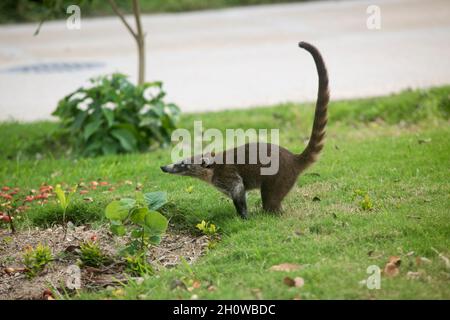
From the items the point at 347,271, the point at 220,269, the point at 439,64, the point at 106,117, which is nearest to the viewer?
the point at 347,271

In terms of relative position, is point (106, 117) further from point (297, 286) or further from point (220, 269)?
point (297, 286)

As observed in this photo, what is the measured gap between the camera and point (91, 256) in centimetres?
507

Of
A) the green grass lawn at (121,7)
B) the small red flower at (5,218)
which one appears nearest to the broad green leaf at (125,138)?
the small red flower at (5,218)

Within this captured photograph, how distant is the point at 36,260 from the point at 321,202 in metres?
2.34

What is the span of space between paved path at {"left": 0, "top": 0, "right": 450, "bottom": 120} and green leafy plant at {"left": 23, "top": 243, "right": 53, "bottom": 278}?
5.16 m

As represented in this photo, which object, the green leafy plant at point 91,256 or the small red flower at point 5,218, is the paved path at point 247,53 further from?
the green leafy plant at point 91,256

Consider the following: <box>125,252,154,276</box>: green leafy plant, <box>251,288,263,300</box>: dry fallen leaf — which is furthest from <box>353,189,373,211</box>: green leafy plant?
<box>125,252,154,276</box>: green leafy plant

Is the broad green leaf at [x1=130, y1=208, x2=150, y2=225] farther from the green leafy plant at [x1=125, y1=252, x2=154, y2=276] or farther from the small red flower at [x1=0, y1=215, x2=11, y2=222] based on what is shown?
the small red flower at [x1=0, y1=215, x2=11, y2=222]

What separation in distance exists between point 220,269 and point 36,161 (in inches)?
160

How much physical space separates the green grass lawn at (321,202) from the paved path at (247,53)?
4.00 ft

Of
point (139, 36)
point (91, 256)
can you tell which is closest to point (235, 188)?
point (91, 256)

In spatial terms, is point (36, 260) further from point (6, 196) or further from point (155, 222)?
point (6, 196)

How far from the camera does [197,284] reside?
4449 mm
